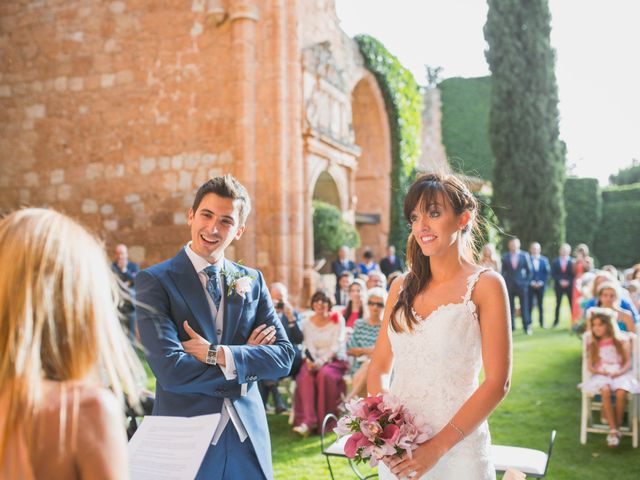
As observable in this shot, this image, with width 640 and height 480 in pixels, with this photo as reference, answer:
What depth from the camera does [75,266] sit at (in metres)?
1.20

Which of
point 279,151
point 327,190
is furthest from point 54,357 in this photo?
point 327,190

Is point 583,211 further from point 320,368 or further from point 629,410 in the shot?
point 320,368

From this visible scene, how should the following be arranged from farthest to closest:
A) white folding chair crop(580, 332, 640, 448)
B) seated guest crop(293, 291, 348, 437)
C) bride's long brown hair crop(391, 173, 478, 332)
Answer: seated guest crop(293, 291, 348, 437) < white folding chair crop(580, 332, 640, 448) < bride's long brown hair crop(391, 173, 478, 332)

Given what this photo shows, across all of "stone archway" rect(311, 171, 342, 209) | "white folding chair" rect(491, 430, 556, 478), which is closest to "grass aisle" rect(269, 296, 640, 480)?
"white folding chair" rect(491, 430, 556, 478)

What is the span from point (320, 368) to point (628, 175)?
141 ft

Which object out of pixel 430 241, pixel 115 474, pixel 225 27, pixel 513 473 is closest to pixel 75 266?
pixel 115 474

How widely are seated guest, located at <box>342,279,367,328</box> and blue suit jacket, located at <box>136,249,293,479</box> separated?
4830 millimetres

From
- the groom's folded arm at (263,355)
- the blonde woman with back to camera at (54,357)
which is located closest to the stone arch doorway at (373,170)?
the groom's folded arm at (263,355)

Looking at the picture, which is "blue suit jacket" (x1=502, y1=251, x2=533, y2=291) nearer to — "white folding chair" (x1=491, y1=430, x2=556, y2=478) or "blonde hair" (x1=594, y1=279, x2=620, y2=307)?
"blonde hair" (x1=594, y1=279, x2=620, y2=307)

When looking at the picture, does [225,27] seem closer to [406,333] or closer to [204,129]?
[204,129]

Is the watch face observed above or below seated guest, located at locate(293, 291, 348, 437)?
above

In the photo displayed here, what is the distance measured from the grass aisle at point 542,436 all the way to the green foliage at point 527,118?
1175 centimetres

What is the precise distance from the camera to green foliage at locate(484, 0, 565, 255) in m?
19.5

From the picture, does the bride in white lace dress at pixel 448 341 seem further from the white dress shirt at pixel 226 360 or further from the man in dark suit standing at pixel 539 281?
the man in dark suit standing at pixel 539 281
